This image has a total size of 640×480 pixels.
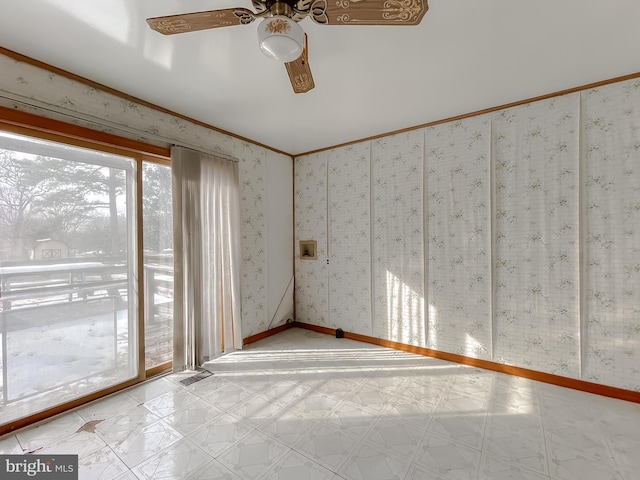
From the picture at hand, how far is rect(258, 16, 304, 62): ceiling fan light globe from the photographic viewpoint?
1.18 meters

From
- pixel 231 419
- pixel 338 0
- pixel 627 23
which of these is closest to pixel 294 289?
pixel 231 419

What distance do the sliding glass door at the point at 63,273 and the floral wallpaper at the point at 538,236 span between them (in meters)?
3.43

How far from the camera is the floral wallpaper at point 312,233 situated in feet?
12.9

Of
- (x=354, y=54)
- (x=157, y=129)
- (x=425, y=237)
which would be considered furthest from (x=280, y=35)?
(x=425, y=237)

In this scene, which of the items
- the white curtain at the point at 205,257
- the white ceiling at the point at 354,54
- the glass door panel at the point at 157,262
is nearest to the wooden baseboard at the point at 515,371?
the white curtain at the point at 205,257

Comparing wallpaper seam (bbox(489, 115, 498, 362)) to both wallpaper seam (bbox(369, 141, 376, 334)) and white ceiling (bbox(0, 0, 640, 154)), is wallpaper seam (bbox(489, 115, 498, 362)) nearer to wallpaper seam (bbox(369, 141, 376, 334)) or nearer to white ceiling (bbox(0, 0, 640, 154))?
white ceiling (bbox(0, 0, 640, 154))

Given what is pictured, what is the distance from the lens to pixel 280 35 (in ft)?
3.87

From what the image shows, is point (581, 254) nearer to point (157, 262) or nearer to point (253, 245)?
point (253, 245)

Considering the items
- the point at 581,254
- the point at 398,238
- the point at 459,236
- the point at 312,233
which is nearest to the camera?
the point at 581,254

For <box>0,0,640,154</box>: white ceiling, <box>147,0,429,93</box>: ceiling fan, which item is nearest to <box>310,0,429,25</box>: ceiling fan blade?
<box>147,0,429,93</box>: ceiling fan

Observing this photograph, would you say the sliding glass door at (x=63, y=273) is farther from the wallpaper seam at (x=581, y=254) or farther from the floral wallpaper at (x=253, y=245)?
the wallpaper seam at (x=581, y=254)

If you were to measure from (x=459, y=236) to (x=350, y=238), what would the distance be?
51.3 inches

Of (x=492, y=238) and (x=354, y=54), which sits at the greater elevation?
(x=354, y=54)

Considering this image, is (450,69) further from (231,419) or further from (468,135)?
(231,419)
